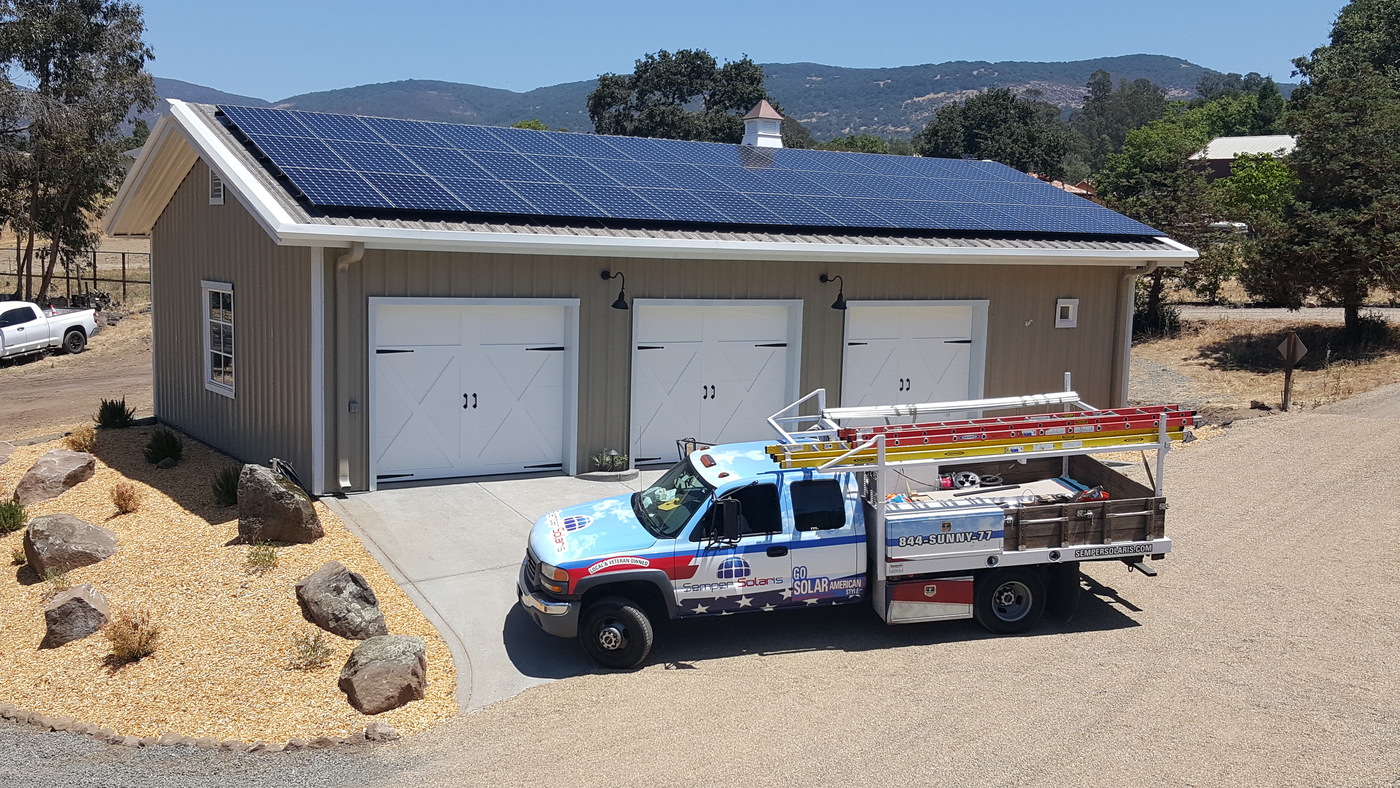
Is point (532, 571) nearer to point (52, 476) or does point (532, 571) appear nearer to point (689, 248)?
point (689, 248)

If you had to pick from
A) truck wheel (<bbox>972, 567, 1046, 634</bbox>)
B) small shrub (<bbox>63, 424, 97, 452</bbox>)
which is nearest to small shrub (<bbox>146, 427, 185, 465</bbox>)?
small shrub (<bbox>63, 424, 97, 452</bbox>)

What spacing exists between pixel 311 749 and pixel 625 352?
25.8 ft

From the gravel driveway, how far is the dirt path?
14.3 metres

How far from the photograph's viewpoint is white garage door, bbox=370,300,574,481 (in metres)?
13.1

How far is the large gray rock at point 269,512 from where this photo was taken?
10852 mm

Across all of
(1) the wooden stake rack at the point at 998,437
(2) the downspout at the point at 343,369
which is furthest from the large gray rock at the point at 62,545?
(1) the wooden stake rack at the point at 998,437

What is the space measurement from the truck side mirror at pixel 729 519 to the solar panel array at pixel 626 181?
5.85 m

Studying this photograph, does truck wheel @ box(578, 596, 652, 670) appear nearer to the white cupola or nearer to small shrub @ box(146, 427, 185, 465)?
small shrub @ box(146, 427, 185, 465)

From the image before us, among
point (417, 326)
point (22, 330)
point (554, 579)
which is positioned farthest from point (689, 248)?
point (22, 330)

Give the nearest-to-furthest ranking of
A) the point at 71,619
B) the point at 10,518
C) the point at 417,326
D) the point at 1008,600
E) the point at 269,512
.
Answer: the point at 71,619 < the point at 1008,600 < the point at 269,512 < the point at 10,518 < the point at 417,326

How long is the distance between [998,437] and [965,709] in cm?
245

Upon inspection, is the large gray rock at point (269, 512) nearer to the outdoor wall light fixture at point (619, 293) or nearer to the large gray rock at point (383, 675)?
the large gray rock at point (383, 675)

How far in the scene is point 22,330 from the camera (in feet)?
90.2

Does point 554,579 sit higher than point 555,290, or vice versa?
point 555,290
